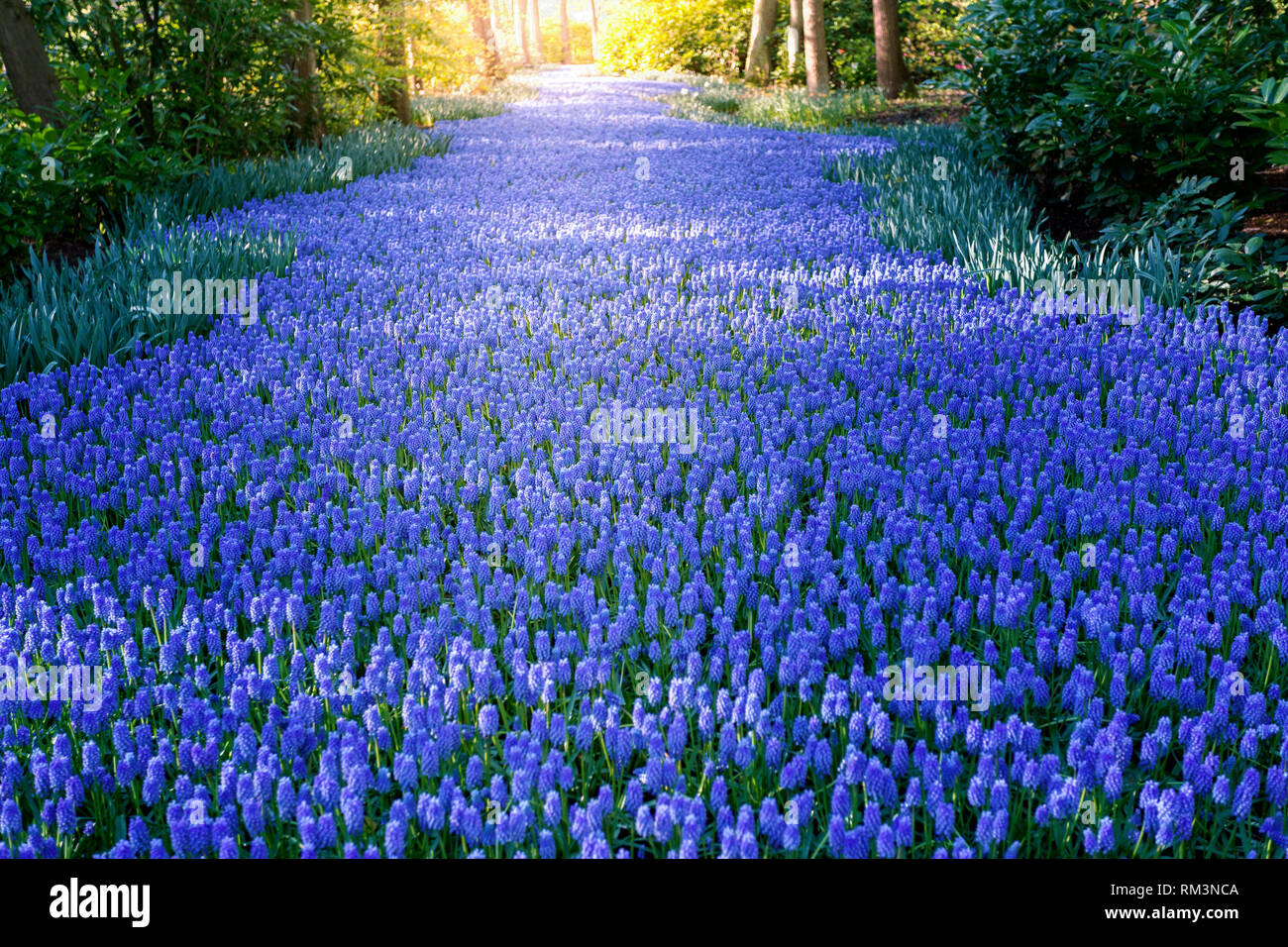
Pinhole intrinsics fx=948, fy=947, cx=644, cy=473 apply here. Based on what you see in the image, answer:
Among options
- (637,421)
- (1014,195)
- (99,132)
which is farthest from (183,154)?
(1014,195)

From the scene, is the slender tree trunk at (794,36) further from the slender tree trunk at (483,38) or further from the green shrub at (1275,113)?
the green shrub at (1275,113)

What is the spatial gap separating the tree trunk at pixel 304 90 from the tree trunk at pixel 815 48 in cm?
1044

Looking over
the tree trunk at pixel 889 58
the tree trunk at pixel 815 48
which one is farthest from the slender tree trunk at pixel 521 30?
the tree trunk at pixel 889 58

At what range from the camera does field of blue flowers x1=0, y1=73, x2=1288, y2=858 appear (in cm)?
198

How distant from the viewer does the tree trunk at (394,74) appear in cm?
1401

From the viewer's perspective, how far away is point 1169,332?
4.87 metres

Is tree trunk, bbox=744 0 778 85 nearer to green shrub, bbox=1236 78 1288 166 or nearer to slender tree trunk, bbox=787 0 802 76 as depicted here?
slender tree trunk, bbox=787 0 802 76

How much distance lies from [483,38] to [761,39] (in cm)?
1025

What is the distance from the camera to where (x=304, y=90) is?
1095 centimetres

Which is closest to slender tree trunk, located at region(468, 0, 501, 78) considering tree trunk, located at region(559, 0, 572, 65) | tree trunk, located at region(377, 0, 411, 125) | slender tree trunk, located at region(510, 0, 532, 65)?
tree trunk, located at region(377, 0, 411, 125)

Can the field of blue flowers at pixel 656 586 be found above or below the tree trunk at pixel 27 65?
below

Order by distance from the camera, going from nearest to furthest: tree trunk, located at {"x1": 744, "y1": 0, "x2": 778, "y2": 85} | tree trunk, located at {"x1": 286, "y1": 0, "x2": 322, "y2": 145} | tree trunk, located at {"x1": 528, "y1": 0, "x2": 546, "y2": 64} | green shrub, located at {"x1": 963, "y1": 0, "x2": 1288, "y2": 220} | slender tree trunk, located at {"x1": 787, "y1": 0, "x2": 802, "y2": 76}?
green shrub, located at {"x1": 963, "y1": 0, "x2": 1288, "y2": 220} < tree trunk, located at {"x1": 286, "y1": 0, "x2": 322, "y2": 145} < slender tree trunk, located at {"x1": 787, "y1": 0, "x2": 802, "y2": 76} < tree trunk, located at {"x1": 744, "y1": 0, "x2": 778, "y2": 85} < tree trunk, located at {"x1": 528, "y1": 0, "x2": 546, "y2": 64}

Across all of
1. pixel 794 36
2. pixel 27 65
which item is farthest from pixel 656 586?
pixel 794 36

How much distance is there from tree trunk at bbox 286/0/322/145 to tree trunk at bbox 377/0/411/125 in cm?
241
